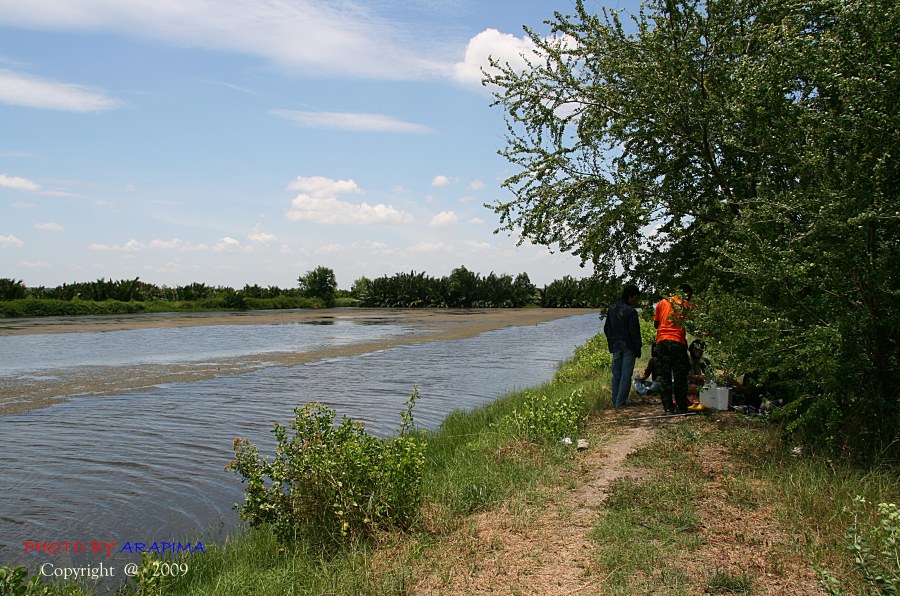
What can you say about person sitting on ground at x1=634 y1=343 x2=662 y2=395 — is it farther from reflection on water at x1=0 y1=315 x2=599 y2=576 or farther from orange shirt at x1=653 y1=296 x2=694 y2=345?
reflection on water at x1=0 y1=315 x2=599 y2=576

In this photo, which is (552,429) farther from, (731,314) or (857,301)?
(857,301)

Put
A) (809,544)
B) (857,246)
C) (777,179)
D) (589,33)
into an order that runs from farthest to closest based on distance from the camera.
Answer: (589,33) → (777,179) → (857,246) → (809,544)

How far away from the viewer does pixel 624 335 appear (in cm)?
1108

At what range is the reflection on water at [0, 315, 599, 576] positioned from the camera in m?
7.35

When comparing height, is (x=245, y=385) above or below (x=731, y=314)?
below

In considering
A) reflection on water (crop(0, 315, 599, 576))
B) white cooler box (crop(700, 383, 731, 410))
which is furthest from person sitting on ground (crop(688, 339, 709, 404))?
reflection on water (crop(0, 315, 599, 576))

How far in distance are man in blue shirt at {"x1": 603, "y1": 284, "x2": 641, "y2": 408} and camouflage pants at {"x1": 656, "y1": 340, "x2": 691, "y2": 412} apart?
2.20 ft

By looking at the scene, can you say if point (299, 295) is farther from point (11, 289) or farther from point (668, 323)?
point (668, 323)

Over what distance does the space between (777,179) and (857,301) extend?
2.79m

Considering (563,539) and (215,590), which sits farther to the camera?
(563,539)

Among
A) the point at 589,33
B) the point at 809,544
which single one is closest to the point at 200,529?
the point at 809,544

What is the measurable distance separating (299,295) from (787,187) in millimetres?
100195

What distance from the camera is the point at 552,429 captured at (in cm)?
901

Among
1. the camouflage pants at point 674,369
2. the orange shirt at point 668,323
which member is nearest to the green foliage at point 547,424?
the camouflage pants at point 674,369
